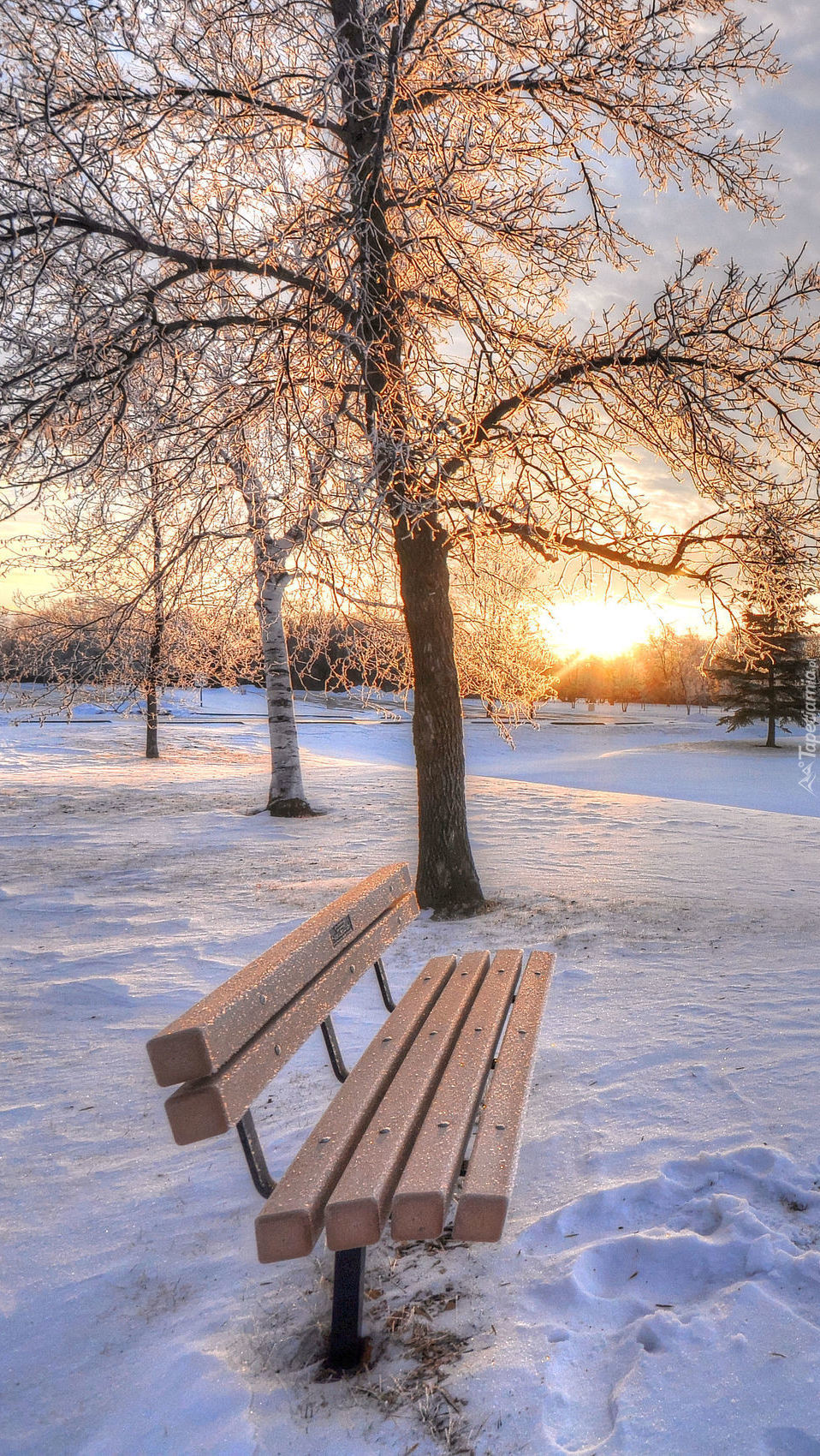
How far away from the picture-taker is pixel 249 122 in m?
5.24

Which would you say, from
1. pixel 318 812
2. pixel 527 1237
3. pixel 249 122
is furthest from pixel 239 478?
pixel 318 812

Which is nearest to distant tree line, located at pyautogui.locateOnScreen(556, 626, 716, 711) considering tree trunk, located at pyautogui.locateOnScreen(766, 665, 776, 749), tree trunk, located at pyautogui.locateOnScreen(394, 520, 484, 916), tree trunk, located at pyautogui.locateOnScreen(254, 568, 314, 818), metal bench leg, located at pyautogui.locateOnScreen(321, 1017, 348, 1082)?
tree trunk, located at pyautogui.locateOnScreen(766, 665, 776, 749)

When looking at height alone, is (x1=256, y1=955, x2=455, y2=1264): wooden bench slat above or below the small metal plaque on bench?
below

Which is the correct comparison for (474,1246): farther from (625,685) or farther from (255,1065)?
(625,685)

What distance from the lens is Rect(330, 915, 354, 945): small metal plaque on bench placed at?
9.61 feet

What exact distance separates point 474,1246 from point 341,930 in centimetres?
106

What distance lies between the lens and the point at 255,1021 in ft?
7.27

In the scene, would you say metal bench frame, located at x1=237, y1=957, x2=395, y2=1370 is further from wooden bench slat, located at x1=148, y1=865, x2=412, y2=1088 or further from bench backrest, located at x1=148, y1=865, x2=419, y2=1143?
wooden bench slat, located at x1=148, y1=865, x2=412, y2=1088

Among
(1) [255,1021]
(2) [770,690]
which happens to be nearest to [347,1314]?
(1) [255,1021]

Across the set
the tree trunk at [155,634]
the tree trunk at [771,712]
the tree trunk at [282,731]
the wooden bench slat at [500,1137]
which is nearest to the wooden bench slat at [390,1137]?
the wooden bench slat at [500,1137]

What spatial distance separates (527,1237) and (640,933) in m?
3.61

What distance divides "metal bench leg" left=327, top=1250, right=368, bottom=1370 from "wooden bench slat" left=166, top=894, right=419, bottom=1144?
0.45 meters

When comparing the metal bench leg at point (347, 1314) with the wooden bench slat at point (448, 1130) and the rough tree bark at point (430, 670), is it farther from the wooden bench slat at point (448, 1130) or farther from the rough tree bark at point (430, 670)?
the rough tree bark at point (430, 670)

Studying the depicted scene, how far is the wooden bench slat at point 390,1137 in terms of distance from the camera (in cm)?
188
